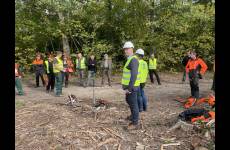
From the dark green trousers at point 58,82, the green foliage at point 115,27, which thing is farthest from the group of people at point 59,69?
the green foliage at point 115,27

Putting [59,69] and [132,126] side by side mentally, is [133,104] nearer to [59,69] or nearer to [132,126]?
[132,126]

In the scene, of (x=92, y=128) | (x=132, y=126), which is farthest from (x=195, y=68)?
(x=92, y=128)

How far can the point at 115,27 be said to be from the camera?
2317 cm

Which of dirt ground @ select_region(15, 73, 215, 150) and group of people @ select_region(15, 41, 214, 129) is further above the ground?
group of people @ select_region(15, 41, 214, 129)

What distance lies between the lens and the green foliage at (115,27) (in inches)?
840

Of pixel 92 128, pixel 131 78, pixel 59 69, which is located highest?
pixel 59 69

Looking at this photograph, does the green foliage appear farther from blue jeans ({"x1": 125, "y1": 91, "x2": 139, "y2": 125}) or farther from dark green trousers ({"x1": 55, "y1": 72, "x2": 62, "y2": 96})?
blue jeans ({"x1": 125, "y1": 91, "x2": 139, "y2": 125})

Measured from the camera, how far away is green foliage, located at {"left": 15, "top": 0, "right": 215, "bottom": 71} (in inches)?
840

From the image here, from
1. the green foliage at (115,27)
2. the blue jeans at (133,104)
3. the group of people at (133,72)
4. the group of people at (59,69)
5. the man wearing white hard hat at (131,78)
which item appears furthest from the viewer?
the green foliage at (115,27)

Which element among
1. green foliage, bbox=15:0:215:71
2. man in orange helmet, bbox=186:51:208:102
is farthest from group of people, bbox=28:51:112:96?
man in orange helmet, bbox=186:51:208:102

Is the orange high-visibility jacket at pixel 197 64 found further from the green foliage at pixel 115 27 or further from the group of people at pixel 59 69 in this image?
the green foliage at pixel 115 27

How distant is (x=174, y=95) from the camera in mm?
13055

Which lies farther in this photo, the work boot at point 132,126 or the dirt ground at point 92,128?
the work boot at point 132,126
